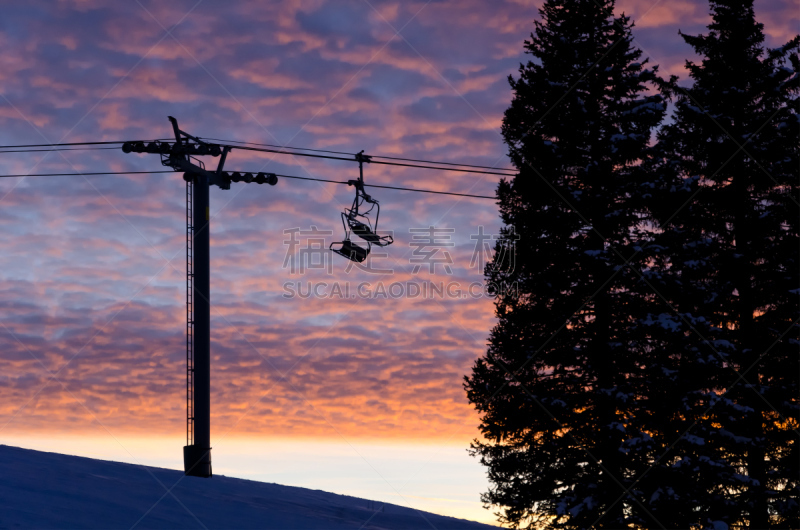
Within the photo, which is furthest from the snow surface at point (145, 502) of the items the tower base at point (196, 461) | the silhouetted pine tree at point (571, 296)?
the silhouetted pine tree at point (571, 296)

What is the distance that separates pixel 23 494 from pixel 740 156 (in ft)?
67.6

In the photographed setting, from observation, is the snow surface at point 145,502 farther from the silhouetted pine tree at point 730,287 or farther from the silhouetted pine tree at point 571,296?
the silhouetted pine tree at point 730,287

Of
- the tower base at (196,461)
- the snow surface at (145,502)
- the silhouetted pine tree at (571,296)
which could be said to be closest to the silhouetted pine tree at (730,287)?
the silhouetted pine tree at (571,296)

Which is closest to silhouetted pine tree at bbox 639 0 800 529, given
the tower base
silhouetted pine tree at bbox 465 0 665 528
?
silhouetted pine tree at bbox 465 0 665 528

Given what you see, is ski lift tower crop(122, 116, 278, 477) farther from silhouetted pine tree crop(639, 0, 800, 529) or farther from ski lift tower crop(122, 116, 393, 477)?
silhouetted pine tree crop(639, 0, 800, 529)

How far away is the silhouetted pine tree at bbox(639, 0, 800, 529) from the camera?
2131 centimetres

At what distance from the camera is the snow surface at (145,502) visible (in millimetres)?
14734

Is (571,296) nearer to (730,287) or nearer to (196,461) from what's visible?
(730,287)

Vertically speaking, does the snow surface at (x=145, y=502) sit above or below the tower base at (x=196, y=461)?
below

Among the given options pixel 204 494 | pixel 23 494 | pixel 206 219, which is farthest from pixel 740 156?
pixel 23 494

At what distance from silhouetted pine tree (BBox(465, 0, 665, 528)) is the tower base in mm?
7456

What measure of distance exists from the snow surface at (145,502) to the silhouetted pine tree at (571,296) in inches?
130

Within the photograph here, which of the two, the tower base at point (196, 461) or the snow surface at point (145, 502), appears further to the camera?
the tower base at point (196, 461)

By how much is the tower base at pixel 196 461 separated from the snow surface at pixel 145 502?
1.11 feet
